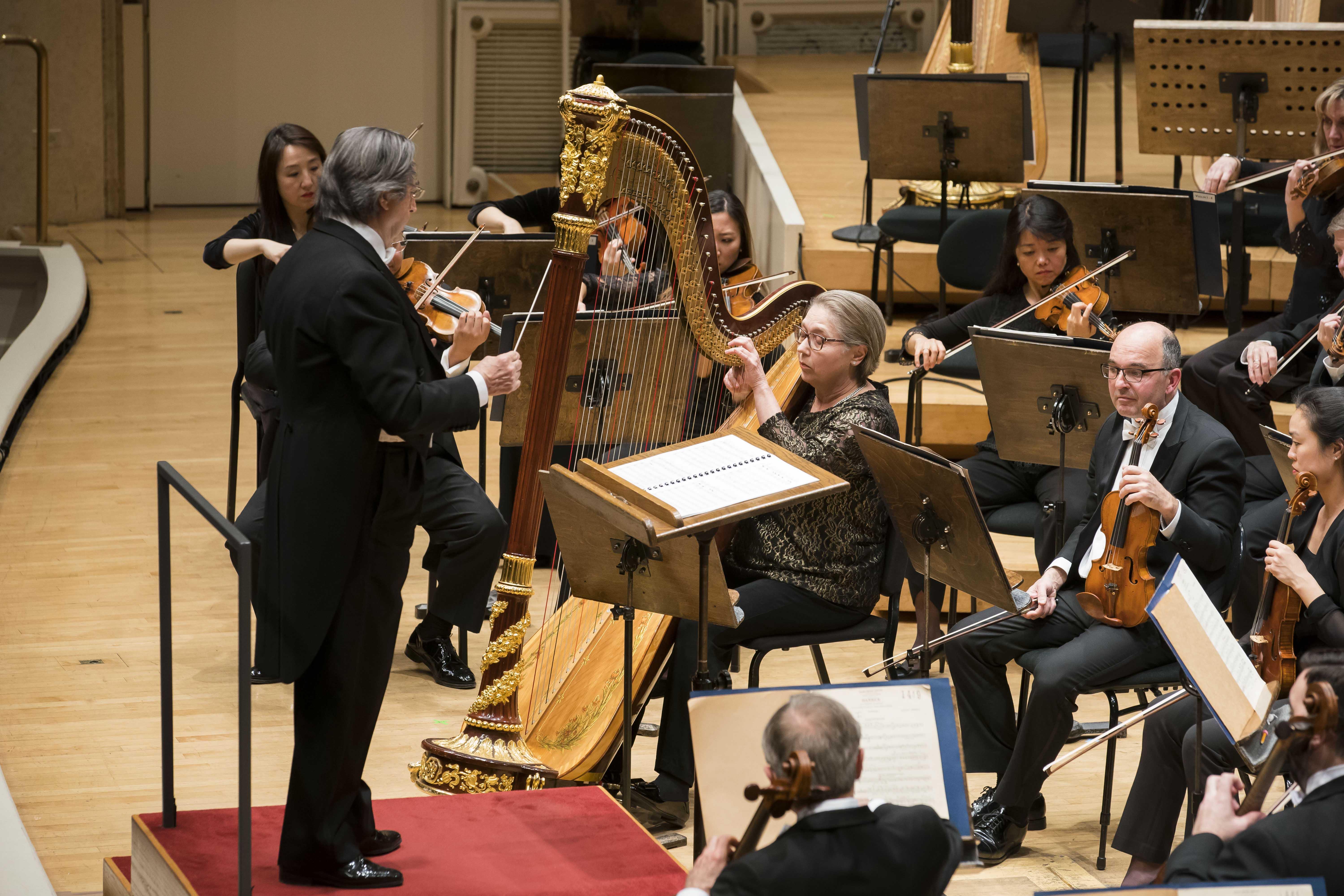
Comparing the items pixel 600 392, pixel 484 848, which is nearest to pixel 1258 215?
pixel 600 392

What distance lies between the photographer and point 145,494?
222 inches

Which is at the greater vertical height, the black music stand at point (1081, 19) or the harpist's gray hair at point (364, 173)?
the black music stand at point (1081, 19)

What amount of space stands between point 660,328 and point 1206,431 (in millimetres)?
1262

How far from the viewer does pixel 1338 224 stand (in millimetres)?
4016

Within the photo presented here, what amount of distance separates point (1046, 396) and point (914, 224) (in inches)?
88.8

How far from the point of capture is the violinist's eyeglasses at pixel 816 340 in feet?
11.9

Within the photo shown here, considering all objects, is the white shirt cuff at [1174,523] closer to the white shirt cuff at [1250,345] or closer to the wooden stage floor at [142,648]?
the wooden stage floor at [142,648]

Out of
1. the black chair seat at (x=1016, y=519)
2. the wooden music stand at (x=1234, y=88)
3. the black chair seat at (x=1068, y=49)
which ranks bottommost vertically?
the black chair seat at (x=1016, y=519)

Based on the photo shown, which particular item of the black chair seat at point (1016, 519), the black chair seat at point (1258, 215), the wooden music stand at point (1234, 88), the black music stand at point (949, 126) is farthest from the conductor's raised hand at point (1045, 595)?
the black chair seat at point (1258, 215)

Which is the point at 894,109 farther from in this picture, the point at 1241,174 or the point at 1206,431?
the point at 1206,431

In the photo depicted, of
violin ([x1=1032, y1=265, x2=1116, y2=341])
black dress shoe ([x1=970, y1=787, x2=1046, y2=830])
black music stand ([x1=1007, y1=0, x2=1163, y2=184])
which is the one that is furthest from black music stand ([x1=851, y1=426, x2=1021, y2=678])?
black music stand ([x1=1007, y1=0, x2=1163, y2=184])

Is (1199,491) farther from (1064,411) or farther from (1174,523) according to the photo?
(1064,411)

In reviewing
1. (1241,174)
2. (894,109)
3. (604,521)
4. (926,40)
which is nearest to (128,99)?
(926,40)

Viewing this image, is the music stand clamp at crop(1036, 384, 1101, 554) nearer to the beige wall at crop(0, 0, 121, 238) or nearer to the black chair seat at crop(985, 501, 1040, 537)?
the black chair seat at crop(985, 501, 1040, 537)
